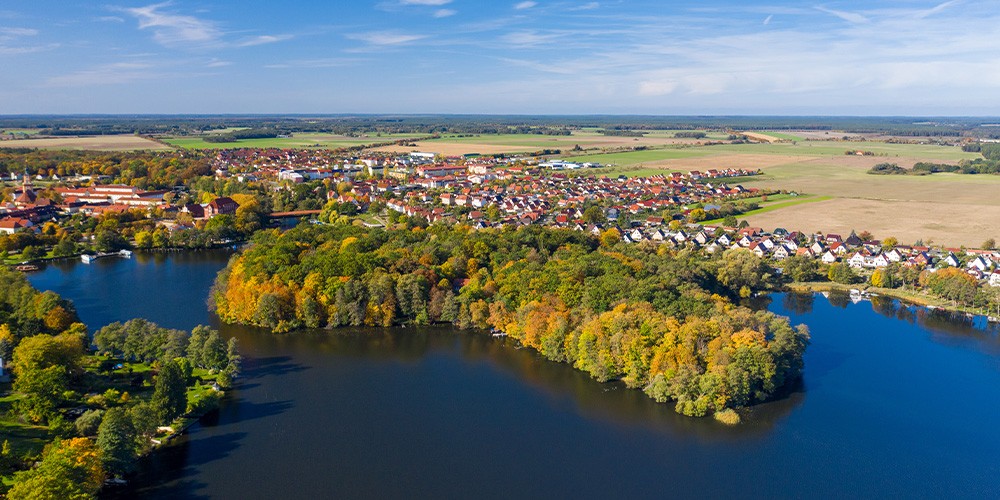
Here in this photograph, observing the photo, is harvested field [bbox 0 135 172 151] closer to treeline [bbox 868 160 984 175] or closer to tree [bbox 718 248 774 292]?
tree [bbox 718 248 774 292]

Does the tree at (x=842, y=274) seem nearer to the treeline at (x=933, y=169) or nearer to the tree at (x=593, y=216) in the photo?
the tree at (x=593, y=216)

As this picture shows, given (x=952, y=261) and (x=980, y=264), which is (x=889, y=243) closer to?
(x=952, y=261)

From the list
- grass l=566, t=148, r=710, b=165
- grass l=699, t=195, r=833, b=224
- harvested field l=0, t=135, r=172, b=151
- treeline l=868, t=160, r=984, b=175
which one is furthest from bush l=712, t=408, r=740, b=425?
harvested field l=0, t=135, r=172, b=151

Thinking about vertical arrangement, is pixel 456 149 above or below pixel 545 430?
above

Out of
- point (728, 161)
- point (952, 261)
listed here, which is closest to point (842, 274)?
point (952, 261)

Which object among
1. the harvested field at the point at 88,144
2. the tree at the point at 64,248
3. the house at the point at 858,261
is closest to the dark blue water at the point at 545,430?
the house at the point at 858,261

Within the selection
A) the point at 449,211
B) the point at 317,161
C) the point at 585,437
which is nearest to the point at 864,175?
the point at 449,211
